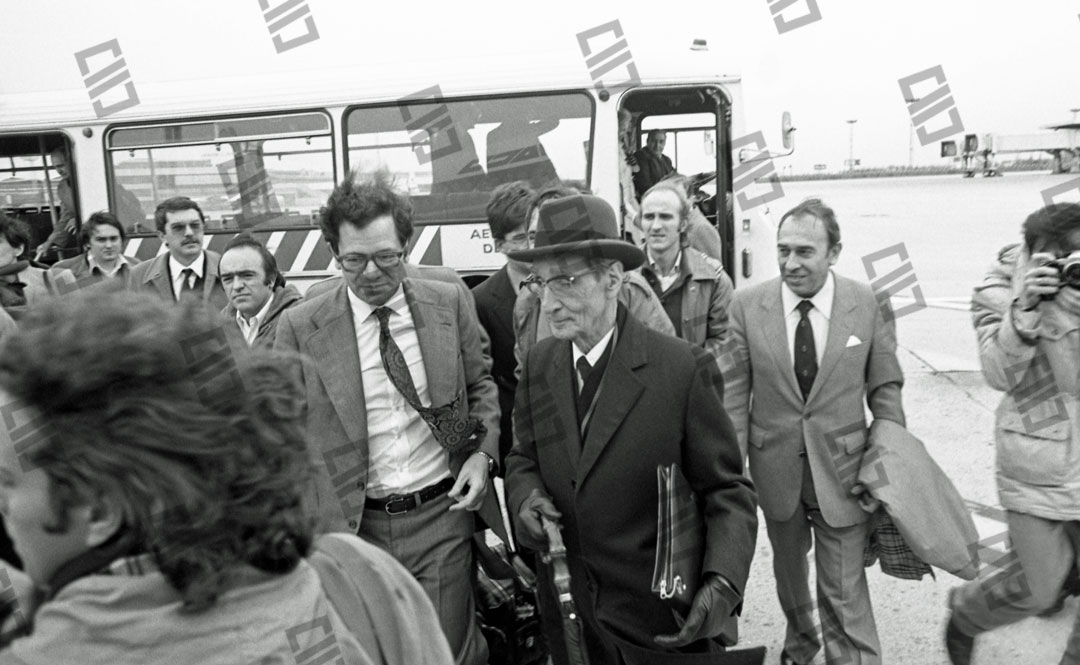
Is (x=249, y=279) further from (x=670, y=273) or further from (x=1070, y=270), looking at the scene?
(x=1070, y=270)

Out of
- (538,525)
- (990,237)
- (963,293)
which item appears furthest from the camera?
(990,237)

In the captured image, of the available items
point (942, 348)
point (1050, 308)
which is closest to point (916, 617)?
point (1050, 308)

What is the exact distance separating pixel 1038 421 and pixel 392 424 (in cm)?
229

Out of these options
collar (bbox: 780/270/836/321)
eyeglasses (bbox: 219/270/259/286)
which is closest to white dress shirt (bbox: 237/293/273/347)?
eyeglasses (bbox: 219/270/259/286)

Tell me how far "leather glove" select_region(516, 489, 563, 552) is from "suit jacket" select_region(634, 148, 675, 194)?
641cm

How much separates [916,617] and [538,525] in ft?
8.43

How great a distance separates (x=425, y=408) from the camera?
287 cm

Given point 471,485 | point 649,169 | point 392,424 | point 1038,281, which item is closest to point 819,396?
point 1038,281

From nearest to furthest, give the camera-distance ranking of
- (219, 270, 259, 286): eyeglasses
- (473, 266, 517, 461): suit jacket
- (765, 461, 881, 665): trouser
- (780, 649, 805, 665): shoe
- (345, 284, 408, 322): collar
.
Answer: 1. (345, 284, 408, 322): collar
2. (765, 461, 881, 665): trouser
3. (780, 649, 805, 665): shoe
4. (473, 266, 517, 461): suit jacket
5. (219, 270, 259, 286): eyeglasses

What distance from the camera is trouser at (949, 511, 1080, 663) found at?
3043 millimetres

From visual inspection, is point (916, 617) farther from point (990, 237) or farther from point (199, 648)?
point (990, 237)

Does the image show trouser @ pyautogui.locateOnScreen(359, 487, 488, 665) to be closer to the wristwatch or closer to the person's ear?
the wristwatch

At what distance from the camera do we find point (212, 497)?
3.54 feet

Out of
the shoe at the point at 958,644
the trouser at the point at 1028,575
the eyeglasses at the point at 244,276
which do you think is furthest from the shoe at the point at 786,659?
the eyeglasses at the point at 244,276
